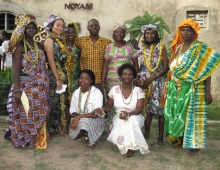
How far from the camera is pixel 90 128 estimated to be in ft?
14.3

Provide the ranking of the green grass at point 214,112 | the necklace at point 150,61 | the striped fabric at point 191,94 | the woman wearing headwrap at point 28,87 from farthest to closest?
the green grass at point 214,112, the necklace at point 150,61, the woman wearing headwrap at point 28,87, the striped fabric at point 191,94

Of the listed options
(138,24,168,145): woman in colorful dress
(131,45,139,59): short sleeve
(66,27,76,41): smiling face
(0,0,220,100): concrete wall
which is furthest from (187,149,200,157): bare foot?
(0,0,220,100): concrete wall

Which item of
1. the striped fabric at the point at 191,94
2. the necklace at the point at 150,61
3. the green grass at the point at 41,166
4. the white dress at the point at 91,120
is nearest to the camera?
the green grass at the point at 41,166

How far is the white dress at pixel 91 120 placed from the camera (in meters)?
4.33

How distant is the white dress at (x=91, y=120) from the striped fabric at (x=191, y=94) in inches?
40.4

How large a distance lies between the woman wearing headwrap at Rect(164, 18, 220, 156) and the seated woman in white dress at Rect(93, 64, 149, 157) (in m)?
0.44

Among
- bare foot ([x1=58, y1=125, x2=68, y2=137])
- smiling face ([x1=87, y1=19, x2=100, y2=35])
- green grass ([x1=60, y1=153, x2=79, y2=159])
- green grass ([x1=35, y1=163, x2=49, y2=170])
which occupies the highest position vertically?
smiling face ([x1=87, y1=19, x2=100, y2=35])

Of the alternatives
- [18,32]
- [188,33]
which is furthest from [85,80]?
[188,33]

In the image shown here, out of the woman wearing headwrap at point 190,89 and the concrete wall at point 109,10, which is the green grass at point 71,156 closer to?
the woman wearing headwrap at point 190,89

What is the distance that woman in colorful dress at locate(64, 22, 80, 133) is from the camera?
16.2 feet

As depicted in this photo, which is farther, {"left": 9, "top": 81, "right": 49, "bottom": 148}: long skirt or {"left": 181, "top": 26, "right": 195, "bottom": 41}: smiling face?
{"left": 9, "top": 81, "right": 49, "bottom": 148}: long skirt

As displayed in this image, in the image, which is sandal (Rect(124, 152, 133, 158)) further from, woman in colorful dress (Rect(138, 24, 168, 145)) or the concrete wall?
the concrete wall

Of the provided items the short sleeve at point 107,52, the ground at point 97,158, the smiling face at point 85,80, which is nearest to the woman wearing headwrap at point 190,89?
the ground at point 97,158

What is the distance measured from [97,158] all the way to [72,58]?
175 centimetres
